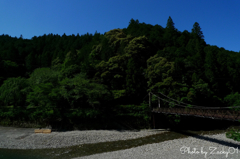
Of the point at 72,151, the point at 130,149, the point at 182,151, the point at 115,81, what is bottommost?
the point at 72,151

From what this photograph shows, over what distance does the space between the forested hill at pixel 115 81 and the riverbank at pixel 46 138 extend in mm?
2255

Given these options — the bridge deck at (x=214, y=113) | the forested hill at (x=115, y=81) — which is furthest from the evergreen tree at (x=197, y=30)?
the bridge deck at (x=214, y=113)

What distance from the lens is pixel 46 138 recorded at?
13.6 meters

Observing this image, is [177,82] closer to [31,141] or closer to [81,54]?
[31,141]

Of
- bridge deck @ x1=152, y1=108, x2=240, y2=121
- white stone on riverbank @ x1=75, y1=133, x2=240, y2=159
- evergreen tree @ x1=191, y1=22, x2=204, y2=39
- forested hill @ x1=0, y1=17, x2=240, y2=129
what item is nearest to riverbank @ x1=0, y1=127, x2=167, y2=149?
forested hill @ x1=0, y1=17, x2=240, y2=129

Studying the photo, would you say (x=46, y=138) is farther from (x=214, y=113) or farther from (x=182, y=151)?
(x=214, y=113)

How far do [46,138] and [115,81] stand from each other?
478 inches

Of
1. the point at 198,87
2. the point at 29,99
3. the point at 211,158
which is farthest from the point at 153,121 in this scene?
the point at 29,99

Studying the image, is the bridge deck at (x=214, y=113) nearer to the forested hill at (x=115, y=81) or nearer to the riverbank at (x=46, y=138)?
the riverbank at (x=46, y=138)

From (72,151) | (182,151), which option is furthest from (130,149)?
(72,151)

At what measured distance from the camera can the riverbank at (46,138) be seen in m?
12.2

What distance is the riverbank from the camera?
40.0ft

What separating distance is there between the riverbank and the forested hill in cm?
225

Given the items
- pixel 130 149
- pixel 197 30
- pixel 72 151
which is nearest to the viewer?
pixel 72 151
